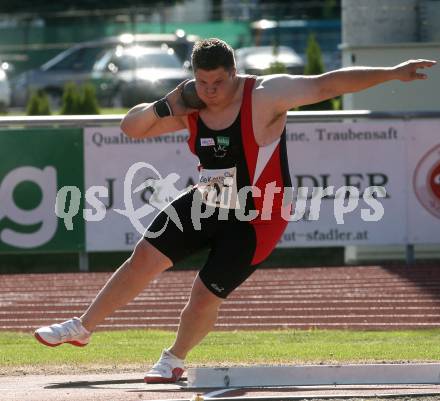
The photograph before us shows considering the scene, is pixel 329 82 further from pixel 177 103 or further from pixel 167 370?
pixel 167 370

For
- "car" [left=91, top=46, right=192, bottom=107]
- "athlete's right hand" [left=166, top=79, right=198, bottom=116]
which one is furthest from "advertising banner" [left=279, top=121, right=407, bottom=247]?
"car" [left=91, top=46, right=192, bottom=107]

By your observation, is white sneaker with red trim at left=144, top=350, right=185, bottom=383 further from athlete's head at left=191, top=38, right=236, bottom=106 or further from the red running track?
the red running track

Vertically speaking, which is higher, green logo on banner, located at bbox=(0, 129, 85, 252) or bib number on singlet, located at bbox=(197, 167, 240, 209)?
bib number on singlet, located at bbox=(197, 167, 240, 209)

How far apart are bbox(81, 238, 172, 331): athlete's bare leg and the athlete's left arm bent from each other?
3.58 feet

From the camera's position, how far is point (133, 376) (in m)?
7.81

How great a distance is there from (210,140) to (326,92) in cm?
68

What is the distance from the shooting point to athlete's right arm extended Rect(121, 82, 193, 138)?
6.98 m

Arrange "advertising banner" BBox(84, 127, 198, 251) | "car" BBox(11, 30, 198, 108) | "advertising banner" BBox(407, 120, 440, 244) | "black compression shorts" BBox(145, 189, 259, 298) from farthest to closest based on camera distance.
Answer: "car" BBox(11, 30, 198, 108), "advertising banner" BBox(407, 120, 440, 244), "advertising banner" BBox(84, 127, 198, 251), "black compression shorts" BBox(145, 189, 259, 298)

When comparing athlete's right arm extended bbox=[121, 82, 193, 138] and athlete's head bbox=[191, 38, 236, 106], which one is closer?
athlete's head bbox=[191, 38, 236, 106]

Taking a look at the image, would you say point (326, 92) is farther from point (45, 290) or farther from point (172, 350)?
point (45, 290)

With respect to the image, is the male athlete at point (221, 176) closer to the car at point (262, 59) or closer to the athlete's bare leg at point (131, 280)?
the athlete's bare leg at point (131, 280)

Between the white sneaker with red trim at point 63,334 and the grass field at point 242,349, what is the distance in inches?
41.8

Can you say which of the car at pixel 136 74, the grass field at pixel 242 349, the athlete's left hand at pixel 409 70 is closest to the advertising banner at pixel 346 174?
the grass field at pixel 242 349

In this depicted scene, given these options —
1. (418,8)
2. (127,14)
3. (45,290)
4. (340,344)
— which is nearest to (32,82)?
(127,14)
